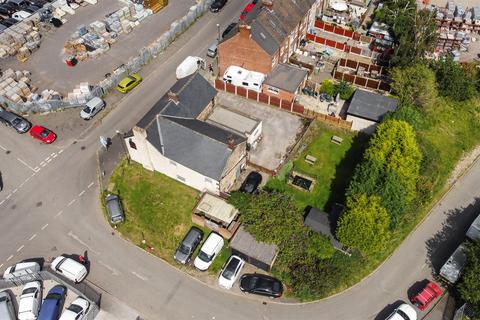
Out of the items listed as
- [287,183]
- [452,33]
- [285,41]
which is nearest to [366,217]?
[287,183]

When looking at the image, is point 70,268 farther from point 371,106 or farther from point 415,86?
point 415,86

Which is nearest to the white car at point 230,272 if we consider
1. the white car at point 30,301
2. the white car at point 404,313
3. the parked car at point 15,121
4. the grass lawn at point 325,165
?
the grass lawn at point 325,165

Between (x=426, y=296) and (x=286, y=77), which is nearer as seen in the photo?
Result: (x=426, y=296)

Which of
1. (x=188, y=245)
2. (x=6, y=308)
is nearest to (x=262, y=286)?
(x=188, y=245)

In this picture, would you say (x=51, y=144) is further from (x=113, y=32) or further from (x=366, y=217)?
(x=366, y=217)

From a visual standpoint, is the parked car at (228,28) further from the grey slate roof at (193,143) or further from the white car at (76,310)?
the white car at (76,310)
